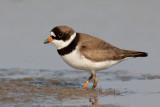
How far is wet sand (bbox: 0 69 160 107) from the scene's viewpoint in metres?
6.89

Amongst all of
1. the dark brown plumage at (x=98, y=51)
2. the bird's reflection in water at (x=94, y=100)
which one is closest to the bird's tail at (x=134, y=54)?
the dark brown plumage at (x=98, y=51)

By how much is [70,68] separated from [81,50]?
77.0 inches

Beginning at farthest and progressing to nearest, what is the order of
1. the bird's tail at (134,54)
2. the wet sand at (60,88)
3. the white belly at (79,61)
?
1. the bird's tail at (134,54)
2. the white belly at (79,61)
3. the wet sand at (60,88)

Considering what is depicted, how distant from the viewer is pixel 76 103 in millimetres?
6844

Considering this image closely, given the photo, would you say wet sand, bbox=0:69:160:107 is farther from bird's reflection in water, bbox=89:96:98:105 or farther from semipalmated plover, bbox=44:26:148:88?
Answer: semipalmated plover, bbox=44:26:148:88

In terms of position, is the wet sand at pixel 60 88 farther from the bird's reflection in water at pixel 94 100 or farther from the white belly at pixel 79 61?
the white belly at pixel 79 61

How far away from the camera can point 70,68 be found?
999 centimetres

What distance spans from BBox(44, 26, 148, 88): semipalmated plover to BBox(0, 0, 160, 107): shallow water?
493mm

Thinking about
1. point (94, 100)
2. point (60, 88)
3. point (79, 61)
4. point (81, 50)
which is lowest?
point (94, 100)

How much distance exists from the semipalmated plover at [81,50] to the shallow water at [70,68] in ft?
1.62

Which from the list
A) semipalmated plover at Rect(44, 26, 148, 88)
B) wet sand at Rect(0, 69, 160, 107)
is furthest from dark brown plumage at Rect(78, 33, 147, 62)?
wet sand at Rect(0, 69, 160, 107)

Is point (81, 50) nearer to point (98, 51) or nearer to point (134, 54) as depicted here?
point (98, 51)

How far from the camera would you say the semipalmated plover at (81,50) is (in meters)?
8.07

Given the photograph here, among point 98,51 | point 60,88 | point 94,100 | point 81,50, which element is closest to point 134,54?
point 98,51
